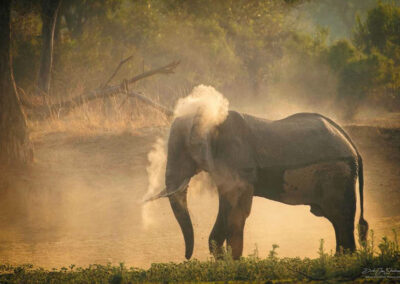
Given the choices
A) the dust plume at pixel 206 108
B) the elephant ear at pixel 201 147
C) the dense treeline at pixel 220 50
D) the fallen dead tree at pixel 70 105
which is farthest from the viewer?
the dense treeline at pixel 220 50

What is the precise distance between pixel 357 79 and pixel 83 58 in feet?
33.7

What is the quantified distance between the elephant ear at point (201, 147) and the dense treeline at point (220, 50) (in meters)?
13.8

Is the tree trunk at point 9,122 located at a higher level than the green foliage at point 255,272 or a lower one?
higher

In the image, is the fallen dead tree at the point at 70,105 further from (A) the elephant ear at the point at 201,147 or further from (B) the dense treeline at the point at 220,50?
(A) the elephant ear at the point at 201,147

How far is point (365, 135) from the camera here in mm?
14828

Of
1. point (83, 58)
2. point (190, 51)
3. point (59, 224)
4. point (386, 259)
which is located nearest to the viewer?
point (386, 259)

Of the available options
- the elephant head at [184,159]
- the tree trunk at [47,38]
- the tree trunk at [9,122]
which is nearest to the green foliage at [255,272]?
the elephant head at [184,159]

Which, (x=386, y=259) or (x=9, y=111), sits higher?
(x=9, y=111)

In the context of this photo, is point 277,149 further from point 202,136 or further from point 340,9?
point 340,9

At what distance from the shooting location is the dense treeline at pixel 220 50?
68.3 ft

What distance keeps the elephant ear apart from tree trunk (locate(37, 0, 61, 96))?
36.5ft

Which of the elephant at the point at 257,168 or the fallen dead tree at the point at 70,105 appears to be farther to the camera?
the fallen dead tree at the point at 70,105

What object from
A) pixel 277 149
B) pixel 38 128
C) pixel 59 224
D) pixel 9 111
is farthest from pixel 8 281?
pixel 38 128

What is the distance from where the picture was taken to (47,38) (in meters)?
17.7
